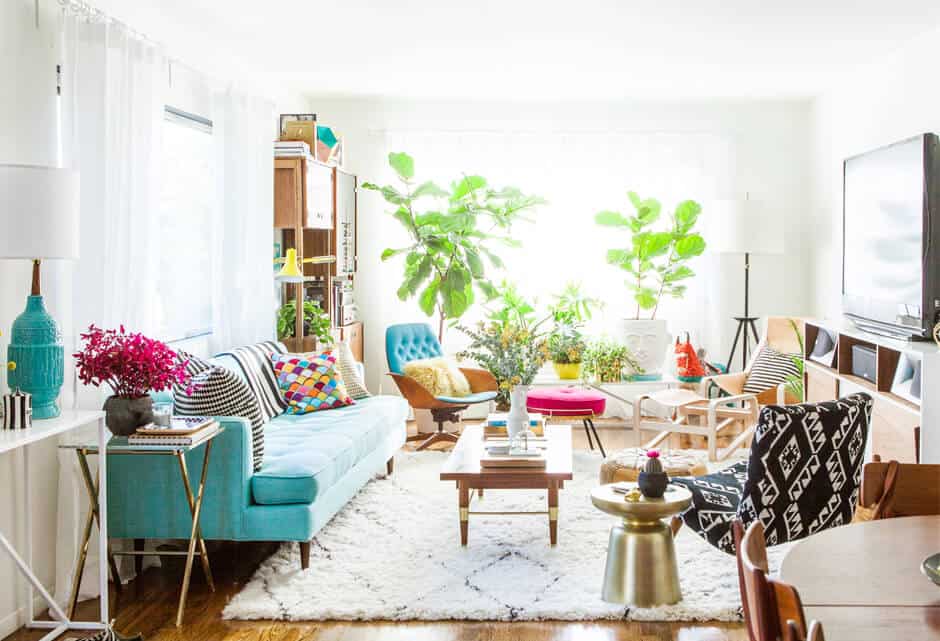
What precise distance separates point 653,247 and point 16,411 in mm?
5418

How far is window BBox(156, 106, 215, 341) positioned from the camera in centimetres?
531

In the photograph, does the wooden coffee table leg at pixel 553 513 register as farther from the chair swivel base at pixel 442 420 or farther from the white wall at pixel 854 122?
the white wall at pixel 854 122

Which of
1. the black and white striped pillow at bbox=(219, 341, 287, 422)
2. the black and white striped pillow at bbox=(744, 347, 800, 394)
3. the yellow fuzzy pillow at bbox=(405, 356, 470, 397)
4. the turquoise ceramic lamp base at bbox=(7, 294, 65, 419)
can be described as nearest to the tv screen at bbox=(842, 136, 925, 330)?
the black and white striped pillow at bbox=(744, 347, 800, 394)

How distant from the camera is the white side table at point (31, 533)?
10.5 ft

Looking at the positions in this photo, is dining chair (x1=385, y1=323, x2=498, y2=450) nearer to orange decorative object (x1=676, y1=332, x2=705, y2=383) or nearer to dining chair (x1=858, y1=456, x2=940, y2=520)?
orange decorative object (x1=676, y1=332, x2=705, y2=383)

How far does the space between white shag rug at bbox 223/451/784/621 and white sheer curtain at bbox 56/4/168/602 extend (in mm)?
844

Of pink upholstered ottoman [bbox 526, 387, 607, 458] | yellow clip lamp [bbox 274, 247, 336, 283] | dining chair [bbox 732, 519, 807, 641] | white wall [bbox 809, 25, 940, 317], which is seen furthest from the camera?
pink upholstered ottoman [bbox 526, 387, 607, 458]

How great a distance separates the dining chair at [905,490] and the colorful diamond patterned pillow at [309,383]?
3590 mm

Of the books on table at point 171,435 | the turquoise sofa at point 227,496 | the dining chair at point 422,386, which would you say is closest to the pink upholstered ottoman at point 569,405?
the dining chair at point 422,386

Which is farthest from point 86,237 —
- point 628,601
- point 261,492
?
point 628,601

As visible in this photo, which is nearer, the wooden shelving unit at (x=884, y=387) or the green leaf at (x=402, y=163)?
the wooden shelving unit at (x=884, y=387)

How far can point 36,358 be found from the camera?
3.34m

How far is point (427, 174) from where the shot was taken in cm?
803

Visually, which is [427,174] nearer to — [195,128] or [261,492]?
[195,128]
